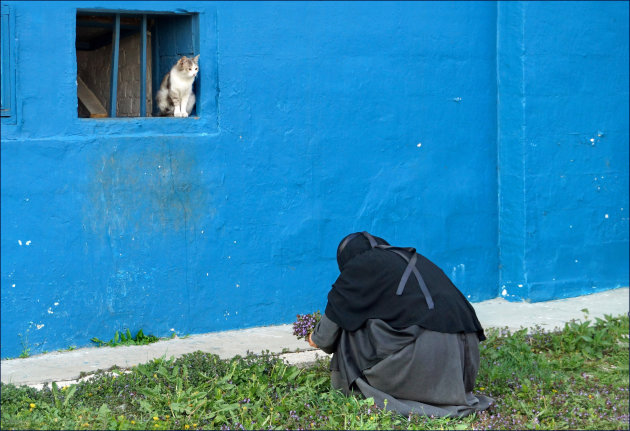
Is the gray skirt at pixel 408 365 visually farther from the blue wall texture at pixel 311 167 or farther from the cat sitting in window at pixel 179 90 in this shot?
the cat sitting in window at pixel 179 90

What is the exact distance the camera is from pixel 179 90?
6.26 metres

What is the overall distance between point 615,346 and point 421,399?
2.32 metres

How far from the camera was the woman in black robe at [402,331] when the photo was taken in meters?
4.33

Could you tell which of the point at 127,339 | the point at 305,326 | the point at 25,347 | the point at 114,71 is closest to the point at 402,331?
the point at 305,326

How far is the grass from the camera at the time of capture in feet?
14.3

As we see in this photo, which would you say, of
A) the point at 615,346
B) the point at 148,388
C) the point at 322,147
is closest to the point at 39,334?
the point at 148,388

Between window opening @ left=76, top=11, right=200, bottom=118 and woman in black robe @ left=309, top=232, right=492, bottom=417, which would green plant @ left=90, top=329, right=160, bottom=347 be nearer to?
window opening @ left=76, top=11, right=200, bottom=118

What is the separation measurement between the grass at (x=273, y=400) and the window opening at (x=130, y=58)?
2.22 m

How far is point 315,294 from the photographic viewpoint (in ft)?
22.4

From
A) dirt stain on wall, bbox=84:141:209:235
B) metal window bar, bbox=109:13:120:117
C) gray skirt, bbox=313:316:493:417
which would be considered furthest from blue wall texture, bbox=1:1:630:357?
gray skirt, bbox=313:316:493:417

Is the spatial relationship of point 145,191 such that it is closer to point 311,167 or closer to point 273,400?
point 311,167

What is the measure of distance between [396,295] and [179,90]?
9.00 ft

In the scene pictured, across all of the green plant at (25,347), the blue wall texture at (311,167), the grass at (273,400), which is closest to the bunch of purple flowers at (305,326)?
the grass at (273,400)

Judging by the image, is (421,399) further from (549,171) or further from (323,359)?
(549,171)
